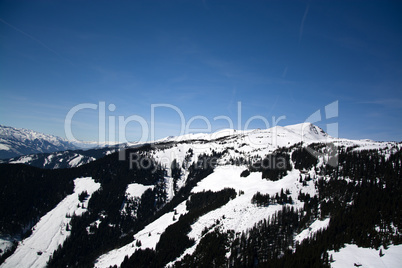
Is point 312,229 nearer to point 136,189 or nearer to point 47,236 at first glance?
point 136,189

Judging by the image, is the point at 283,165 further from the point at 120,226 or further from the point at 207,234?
the point at 120,226

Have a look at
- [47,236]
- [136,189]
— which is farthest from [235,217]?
[47,236]

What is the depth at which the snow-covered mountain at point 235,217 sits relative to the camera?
2633 inches

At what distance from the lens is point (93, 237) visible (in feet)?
452

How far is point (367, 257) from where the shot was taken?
173 feet

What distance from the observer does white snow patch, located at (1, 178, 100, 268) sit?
120 m

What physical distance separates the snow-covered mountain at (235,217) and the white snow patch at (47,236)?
0.72 metres

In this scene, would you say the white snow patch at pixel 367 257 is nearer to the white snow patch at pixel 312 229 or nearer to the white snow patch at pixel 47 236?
the white snow patch at pixel 312 229

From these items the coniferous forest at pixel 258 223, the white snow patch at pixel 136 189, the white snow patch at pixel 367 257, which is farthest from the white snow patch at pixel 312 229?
the white snow patch at pixel 136 189

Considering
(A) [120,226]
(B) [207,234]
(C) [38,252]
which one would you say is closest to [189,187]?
→ (A) [120,226]

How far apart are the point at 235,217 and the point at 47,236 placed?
128 m

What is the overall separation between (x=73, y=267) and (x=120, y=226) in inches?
1383

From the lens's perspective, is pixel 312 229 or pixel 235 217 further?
pixel 235 217

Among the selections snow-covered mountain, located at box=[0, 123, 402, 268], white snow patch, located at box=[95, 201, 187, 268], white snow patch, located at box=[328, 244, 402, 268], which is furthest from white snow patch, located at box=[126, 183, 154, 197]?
white snow patch, located at box=[328, 244, 402, 268]
